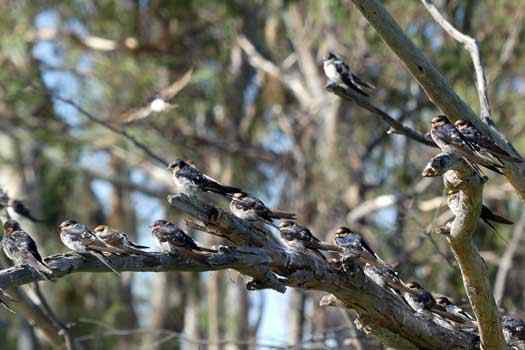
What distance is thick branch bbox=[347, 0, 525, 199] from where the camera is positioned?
449 centimetres

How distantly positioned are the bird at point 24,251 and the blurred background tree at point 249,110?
6.18m

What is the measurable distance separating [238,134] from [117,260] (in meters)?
8.57

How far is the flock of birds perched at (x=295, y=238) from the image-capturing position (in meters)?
3.78

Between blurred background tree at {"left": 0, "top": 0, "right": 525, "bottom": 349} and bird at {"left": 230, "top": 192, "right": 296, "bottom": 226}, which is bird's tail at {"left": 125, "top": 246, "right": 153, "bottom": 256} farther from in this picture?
blurred background tree at {"left": 0, "top": 0, "right": 525, "bottom": 349}

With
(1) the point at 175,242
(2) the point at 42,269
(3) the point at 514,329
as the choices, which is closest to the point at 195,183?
(1) the point at 175,242

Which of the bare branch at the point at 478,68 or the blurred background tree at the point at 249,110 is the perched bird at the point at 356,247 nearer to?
the bare branch at the point at 478,68

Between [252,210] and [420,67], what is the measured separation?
87 centimetres

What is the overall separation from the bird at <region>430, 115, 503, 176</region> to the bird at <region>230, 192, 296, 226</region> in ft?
1.95

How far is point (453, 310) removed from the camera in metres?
4.68

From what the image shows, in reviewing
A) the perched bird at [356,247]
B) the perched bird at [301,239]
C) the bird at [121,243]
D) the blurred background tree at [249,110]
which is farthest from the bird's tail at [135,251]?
the blurred background tree at [249,110]

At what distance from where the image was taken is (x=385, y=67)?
1132cm

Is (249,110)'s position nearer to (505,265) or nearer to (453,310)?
(505,265)

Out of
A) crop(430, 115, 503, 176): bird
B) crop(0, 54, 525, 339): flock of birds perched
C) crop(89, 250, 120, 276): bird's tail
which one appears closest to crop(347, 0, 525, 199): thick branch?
crop(0, 54, 525, 339): flock of birds perched

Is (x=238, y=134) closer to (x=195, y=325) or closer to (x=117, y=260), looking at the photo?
(x=195, y=325)
